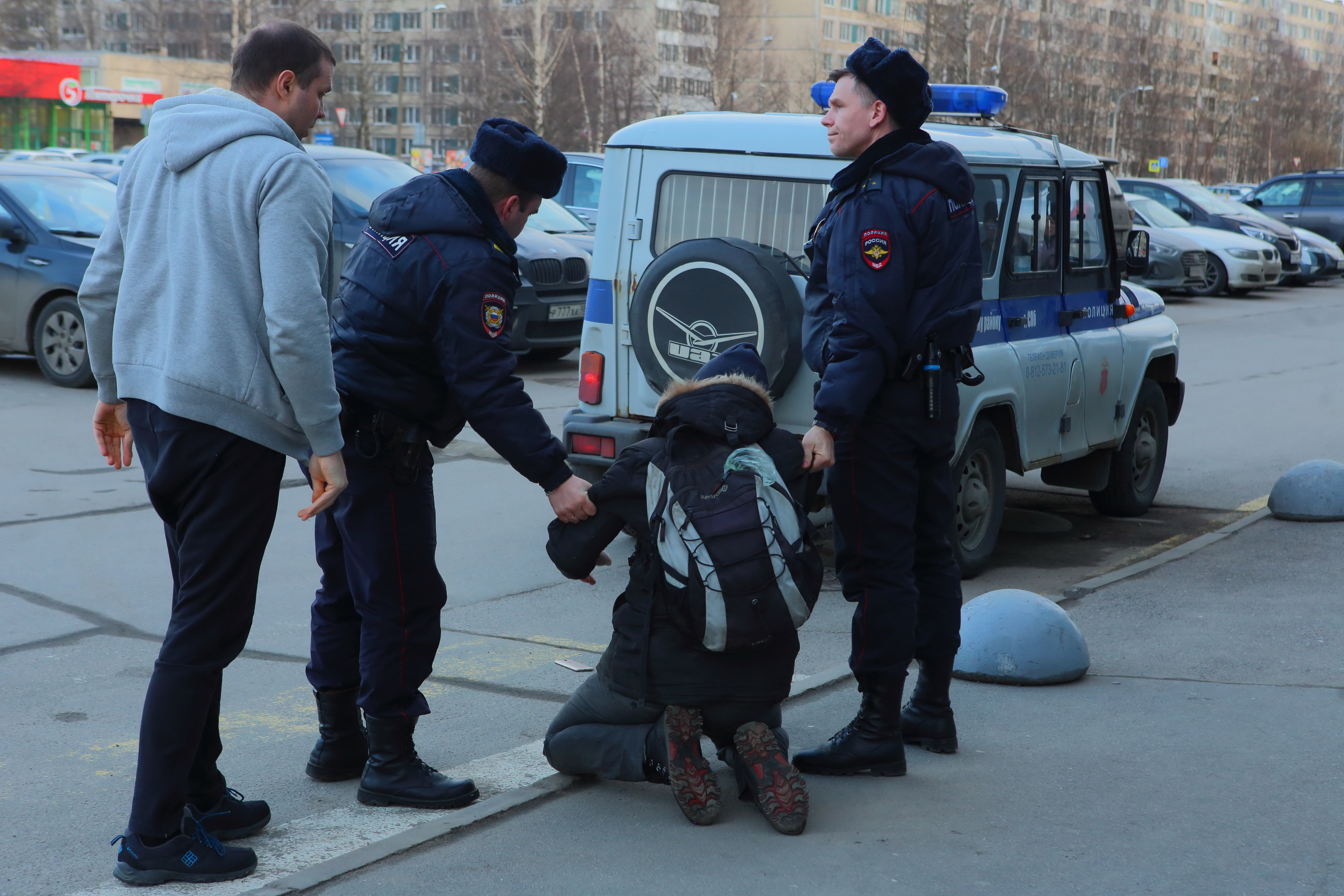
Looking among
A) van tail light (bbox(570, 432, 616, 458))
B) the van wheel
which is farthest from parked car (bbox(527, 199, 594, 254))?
the van wheel

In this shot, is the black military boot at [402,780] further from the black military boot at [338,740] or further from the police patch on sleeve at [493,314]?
the police patch on sleeve at [493,314]

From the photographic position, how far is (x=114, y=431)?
349cm

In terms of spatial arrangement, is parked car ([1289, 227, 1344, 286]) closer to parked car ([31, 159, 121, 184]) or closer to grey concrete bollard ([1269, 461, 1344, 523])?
grey concrete bollard ([1269, 461, 1344, 523])

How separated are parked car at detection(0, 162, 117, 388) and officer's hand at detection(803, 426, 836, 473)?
351 inches

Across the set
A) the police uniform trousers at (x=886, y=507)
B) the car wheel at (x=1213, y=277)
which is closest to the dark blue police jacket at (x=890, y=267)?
the police uniform trousers at (x=886, y=507)

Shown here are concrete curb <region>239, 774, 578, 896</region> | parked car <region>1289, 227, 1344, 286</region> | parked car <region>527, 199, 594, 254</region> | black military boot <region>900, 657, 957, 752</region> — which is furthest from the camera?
parked car <region>1289, 227, 1344, 286</region>

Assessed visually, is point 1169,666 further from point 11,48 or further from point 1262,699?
point 11,48

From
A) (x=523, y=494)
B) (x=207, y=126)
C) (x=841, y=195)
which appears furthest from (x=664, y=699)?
(x=523, y=494)

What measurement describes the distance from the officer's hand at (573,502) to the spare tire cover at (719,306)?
2185 millimetres

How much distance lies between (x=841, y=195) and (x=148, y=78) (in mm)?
72814

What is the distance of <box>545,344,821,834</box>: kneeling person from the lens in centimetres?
345

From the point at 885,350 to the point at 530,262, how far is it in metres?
8.92

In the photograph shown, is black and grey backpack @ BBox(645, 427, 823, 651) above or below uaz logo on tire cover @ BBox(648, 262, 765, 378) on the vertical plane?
below

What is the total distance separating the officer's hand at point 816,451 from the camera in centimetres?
366
